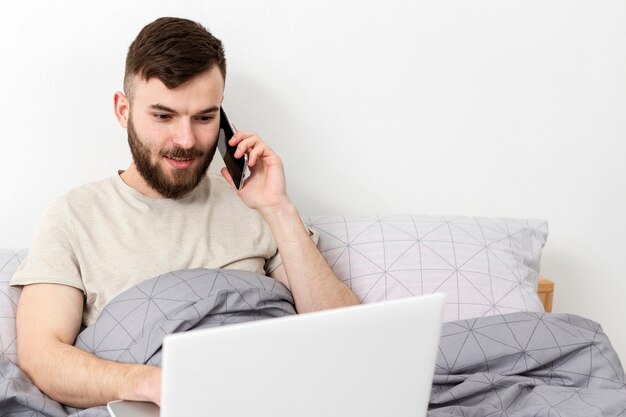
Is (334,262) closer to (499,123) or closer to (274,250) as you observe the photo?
(274,250)

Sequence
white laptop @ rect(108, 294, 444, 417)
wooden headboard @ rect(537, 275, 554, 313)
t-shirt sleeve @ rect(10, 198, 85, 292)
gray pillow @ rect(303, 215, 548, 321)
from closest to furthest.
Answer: white laptop @ rect(108, 294, 444, 417) < t-shirt sleeve @ rect(10, 198, 85, 292) < gray pillow @ rect(303, 215, 548, 321) < wooden headboard @ rect(537, 275, 554, 313)

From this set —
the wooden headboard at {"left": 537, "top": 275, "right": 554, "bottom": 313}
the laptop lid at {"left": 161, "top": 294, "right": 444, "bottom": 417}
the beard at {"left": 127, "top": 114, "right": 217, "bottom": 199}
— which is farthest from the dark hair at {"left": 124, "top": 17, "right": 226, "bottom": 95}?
the wooden headboard at {"left": 537, "top": 275, "right": 554, "bottom": 313}

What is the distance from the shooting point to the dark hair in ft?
5.27

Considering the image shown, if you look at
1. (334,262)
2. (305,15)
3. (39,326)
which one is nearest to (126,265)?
(39,326)

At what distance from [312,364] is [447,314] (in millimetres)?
889

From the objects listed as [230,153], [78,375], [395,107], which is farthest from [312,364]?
[395,107]

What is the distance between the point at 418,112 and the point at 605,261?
74 centimetres

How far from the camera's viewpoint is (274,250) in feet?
5.92

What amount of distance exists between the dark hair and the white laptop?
83cm

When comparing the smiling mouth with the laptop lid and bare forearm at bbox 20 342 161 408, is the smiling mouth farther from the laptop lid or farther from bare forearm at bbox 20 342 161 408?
the laptop lid

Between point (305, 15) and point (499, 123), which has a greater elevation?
point (305, 15)

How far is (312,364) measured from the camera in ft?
3.05

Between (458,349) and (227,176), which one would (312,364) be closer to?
(458,349)

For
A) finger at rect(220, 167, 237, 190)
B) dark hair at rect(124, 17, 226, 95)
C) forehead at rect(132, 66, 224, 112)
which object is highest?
dark hair at rect(124, 17, 226, 95)
